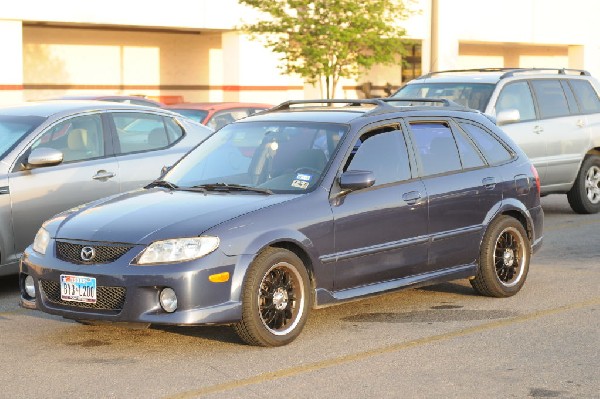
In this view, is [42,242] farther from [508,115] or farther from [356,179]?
[508,115]

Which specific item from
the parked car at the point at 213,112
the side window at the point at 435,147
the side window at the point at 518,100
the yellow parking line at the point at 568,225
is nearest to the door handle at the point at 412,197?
the side window at the point at 435,147

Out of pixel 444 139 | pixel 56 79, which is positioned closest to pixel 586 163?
pixel 444 139

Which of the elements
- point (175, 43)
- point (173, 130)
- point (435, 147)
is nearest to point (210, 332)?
point (435, 147)

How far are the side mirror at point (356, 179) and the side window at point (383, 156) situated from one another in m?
0.25

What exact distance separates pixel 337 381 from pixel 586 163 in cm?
980

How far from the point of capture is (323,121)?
9.22m

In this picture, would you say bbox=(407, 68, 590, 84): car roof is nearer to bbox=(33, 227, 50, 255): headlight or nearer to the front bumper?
bbox=(33, 227, 50, 255): headlight

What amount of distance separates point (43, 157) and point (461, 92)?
6.53 metres

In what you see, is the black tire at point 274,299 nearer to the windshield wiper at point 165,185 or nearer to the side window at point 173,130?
the windshield wiper at point 165,185

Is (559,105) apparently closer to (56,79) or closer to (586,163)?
(586,163)

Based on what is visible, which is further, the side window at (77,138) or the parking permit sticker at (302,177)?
the side window at (77,138)

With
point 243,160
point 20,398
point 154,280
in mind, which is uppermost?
point 243,160

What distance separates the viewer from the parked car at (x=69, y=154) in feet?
34.4

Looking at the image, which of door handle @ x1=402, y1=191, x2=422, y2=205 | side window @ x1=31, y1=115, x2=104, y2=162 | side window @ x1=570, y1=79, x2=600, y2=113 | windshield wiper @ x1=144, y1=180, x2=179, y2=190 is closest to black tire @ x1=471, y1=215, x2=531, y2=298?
door handle @ x1=402, y1=191, x2=422, y2=205
